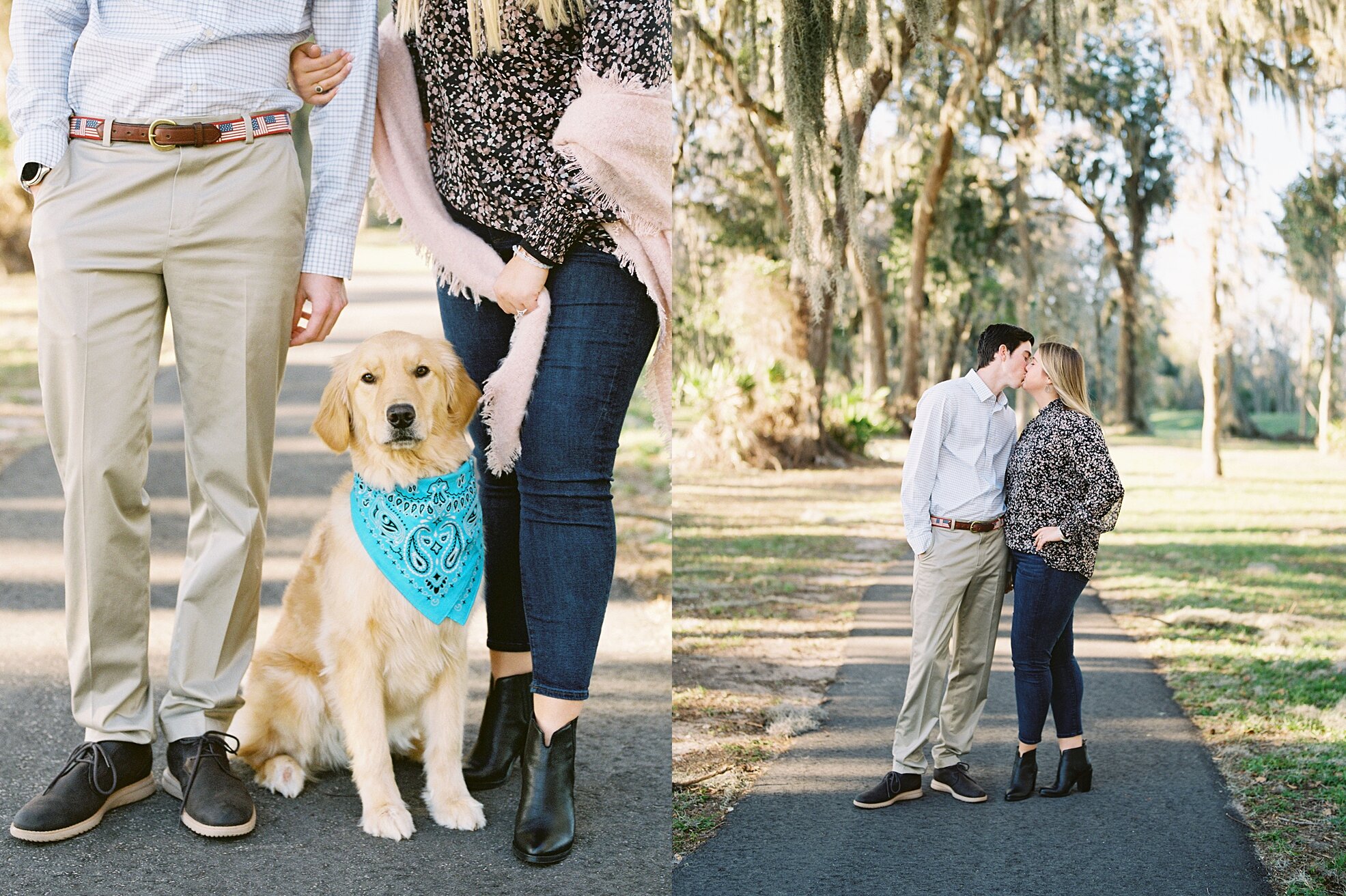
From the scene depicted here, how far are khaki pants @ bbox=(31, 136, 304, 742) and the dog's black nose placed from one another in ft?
1.10

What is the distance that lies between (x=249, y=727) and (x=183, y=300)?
1.13 metres

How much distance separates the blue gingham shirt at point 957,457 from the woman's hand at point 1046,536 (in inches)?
3.2

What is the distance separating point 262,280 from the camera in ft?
9.12

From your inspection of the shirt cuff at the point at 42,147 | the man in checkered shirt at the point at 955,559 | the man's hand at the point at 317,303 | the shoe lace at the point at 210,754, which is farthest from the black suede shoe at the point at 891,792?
the shirt cuff at the point at 42,147

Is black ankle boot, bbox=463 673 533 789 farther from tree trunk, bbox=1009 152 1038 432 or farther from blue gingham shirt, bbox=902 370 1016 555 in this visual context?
tree trunk, bbox=1009 152 1038 432

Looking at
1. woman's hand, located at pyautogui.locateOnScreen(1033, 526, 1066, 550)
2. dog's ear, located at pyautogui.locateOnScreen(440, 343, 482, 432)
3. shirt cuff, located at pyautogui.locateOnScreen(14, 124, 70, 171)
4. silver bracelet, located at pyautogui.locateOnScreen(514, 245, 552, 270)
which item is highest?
shirt cuff, located at pyautogui.locateOnScreen(14, 124, 70, 171)

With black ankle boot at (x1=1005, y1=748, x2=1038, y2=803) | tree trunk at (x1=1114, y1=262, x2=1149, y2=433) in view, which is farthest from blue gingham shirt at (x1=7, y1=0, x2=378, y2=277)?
black ankle boot at (x1=1005, y1=748, x2=1038, y2=803)

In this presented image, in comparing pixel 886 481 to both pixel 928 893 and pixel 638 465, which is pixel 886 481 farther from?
pixel 638 465

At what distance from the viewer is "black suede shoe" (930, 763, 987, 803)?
7.86 feet

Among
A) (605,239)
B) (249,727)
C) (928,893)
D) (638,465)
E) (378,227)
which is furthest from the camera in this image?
(378,227)

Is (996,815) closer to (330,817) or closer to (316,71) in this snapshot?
(330,817)

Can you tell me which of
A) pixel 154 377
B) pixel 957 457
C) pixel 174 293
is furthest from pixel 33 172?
pixel 957 457

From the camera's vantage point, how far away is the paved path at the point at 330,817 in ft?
8.36

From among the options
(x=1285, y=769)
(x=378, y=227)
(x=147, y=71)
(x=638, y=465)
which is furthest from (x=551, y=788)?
(x=378, y=227)
